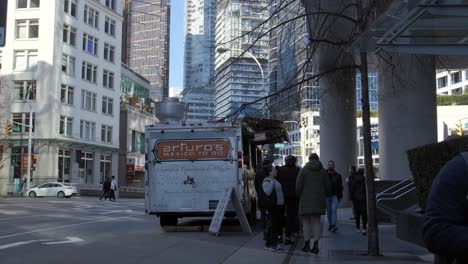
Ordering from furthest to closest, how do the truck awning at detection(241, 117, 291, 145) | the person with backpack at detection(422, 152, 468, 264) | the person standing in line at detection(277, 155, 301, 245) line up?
the truck awning at detection(241, 117, 291, 145)
the person standing in line at detection(277, 155, 301, 245)
the person with backpack at detection(422, 152, 468, 264)

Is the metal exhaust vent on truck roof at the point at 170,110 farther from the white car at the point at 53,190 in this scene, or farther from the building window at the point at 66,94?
the building window at the point at 66,94

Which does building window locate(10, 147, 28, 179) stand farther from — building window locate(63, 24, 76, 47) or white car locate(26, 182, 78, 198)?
building window locate(63, 24, 76, 47)

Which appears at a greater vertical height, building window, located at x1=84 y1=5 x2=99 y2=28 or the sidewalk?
building window, located at x1=84 y1=5 x2=99 y2=28

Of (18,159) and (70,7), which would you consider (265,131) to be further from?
(70,7)

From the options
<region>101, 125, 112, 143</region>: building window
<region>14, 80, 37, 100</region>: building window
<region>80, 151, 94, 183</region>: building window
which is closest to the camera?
<region>14, 80, 37, 100</region>: building window

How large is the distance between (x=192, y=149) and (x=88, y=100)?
5072cm

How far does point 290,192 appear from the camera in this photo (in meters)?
12.9

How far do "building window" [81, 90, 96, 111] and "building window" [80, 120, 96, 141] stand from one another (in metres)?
1.67

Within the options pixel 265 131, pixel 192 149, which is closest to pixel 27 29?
pixel 265 131

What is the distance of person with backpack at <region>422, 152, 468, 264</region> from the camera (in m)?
2.39

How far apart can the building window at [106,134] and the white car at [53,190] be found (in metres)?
16.2

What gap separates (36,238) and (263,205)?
18.1 feet

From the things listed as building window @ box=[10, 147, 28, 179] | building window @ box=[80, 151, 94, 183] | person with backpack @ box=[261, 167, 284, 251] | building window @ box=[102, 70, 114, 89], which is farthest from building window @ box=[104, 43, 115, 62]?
person with backpack @ box=[261, 167, 284, 251]

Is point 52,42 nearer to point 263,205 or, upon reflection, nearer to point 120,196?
point 120,196
